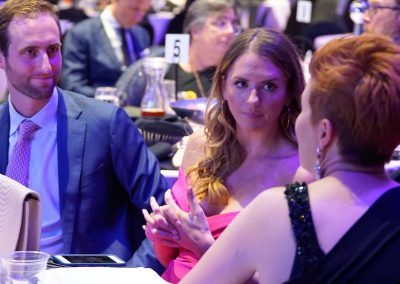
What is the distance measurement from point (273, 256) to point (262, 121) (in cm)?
97

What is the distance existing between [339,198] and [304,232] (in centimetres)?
10

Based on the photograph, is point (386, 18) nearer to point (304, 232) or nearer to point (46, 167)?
point (46, 167)

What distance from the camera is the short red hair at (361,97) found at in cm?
169

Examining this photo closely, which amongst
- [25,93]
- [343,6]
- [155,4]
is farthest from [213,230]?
[155,4]

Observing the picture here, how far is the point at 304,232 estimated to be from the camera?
1700 millimetres

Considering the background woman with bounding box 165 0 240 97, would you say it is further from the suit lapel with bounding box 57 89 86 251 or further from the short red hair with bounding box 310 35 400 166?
the short red hair with bounding box 310 35 400 166

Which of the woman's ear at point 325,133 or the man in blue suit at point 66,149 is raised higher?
the woman's ear at point 325,133

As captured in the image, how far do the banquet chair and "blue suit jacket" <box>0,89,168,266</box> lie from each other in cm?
67

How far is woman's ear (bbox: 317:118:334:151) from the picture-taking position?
173cm

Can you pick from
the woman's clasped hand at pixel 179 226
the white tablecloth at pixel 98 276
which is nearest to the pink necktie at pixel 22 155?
the woman's clasped hand at pixel 179 226

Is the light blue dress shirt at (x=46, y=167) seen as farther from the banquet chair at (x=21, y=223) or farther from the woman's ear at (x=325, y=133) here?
the woman's ear at (x=325, y=133)

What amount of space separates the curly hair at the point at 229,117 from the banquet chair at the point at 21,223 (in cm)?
64

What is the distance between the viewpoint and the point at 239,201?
8.70ft

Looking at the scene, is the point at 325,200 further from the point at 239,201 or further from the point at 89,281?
the point at 239,201
